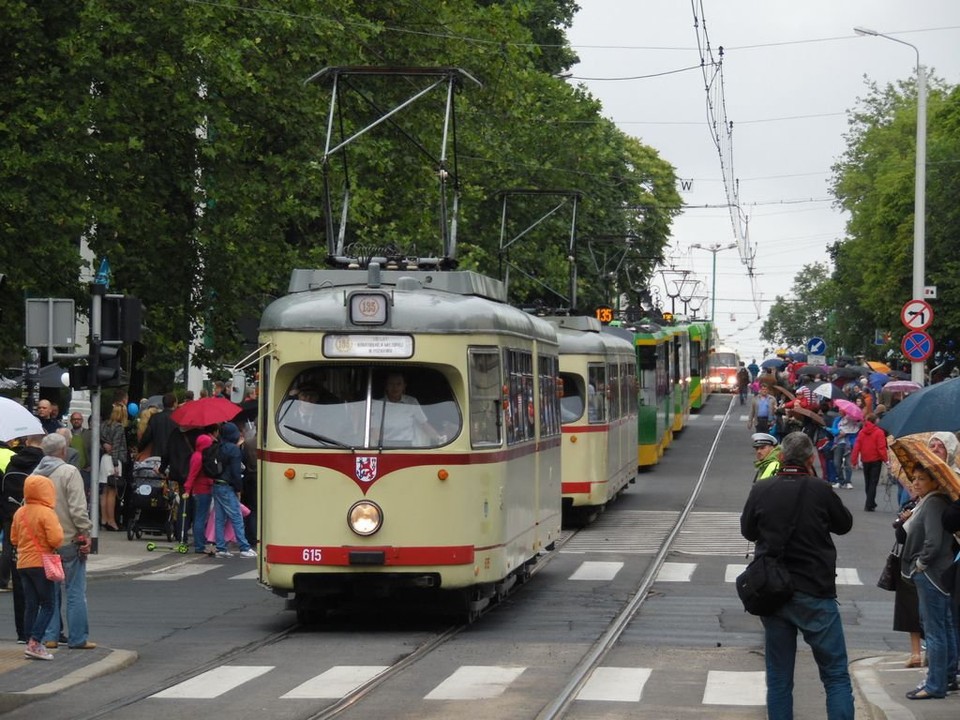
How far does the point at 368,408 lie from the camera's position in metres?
15.6

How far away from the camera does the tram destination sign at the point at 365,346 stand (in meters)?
15.5

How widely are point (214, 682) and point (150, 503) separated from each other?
38.7 feet

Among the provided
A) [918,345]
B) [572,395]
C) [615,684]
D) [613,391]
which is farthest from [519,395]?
[918,345]

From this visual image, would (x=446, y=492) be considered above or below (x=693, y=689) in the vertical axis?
above

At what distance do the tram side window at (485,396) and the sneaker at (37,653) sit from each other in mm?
3823

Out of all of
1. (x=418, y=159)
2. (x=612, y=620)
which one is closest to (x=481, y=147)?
(x=418, y=159)

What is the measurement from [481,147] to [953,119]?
87.9 ft

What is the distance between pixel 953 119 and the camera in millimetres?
60656

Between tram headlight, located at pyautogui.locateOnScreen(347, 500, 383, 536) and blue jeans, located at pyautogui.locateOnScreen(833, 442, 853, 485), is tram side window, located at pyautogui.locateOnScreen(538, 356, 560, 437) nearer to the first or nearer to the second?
tram headlight, located at pyautogui.locateOnScreen(347, 500, 383, 536)

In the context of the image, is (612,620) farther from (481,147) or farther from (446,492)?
(481,147)

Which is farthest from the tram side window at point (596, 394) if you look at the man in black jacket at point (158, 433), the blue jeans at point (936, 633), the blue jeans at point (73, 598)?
the blue jeans at point (936, 633)

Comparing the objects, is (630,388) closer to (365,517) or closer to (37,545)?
(365,517)

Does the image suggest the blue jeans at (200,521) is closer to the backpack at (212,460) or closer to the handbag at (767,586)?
the backpack at (212,460)

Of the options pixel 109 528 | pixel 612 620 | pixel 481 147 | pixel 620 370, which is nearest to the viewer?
pixel 612 620
